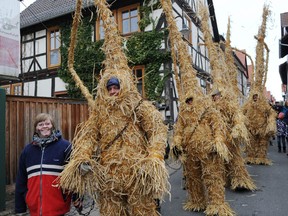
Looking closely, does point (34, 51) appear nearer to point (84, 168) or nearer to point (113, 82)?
point (113, 82)

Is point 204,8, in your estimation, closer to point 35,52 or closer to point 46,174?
point 46,174

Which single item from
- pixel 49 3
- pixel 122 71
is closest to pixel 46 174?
pixel 122 71

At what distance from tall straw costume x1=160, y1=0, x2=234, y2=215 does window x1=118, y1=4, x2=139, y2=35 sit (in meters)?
8.51

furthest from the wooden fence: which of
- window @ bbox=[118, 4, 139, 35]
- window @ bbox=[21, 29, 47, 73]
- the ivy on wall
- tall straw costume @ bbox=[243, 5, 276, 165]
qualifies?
window @ bbox=[21, 29, 47, 73]

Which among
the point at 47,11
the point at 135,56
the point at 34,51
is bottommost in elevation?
the point at 135,56

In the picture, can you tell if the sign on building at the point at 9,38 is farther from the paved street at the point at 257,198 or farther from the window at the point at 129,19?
the window at the point at 129,19

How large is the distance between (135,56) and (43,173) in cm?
1021

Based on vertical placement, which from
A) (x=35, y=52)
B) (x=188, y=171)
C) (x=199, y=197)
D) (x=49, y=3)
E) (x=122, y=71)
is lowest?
(x=199, y=197)

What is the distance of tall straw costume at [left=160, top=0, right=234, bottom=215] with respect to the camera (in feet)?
13.0

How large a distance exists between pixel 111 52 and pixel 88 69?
35.8 ft

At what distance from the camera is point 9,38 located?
24.1ft

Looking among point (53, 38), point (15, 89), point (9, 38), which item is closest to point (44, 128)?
point (9, 38)

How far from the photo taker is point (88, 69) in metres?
13.6

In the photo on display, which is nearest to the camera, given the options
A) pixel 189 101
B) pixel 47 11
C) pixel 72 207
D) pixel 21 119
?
pixel 189 101
